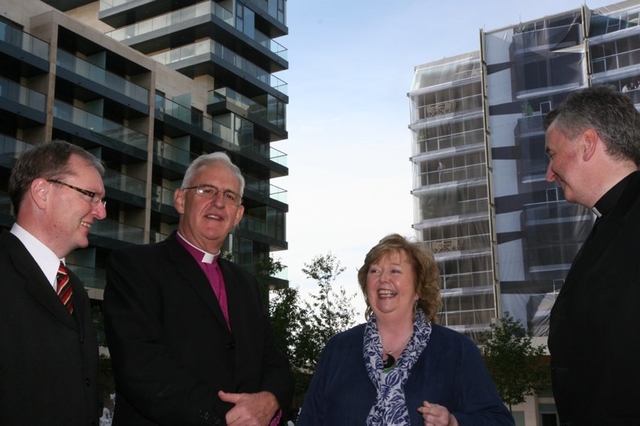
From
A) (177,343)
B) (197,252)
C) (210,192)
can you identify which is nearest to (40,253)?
(177,343)

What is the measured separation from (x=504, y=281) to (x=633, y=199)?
36.8 metres

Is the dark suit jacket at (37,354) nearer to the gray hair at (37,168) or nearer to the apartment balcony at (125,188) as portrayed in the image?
the gray hair at (37,168)

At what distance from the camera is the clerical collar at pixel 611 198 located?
374 centimetres

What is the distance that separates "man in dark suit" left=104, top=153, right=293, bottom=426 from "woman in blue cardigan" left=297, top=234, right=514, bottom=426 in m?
0.43

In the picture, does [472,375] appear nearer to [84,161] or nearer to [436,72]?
[84,161]

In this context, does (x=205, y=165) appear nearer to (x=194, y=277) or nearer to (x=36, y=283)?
(x=194, y=277)

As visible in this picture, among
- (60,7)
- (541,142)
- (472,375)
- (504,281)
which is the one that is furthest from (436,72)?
(472,375)

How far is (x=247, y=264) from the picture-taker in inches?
1454

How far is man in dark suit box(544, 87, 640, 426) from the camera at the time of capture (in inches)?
133

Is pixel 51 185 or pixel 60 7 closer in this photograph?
pixel 51 185

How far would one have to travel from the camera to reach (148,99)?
40.1 metres

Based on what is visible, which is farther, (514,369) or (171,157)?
(171,157)

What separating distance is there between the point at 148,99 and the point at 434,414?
125ft

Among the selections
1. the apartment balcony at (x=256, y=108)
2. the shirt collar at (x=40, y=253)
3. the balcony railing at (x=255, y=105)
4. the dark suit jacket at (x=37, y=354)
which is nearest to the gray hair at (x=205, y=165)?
the shirt collar at (x=40, y=253)
